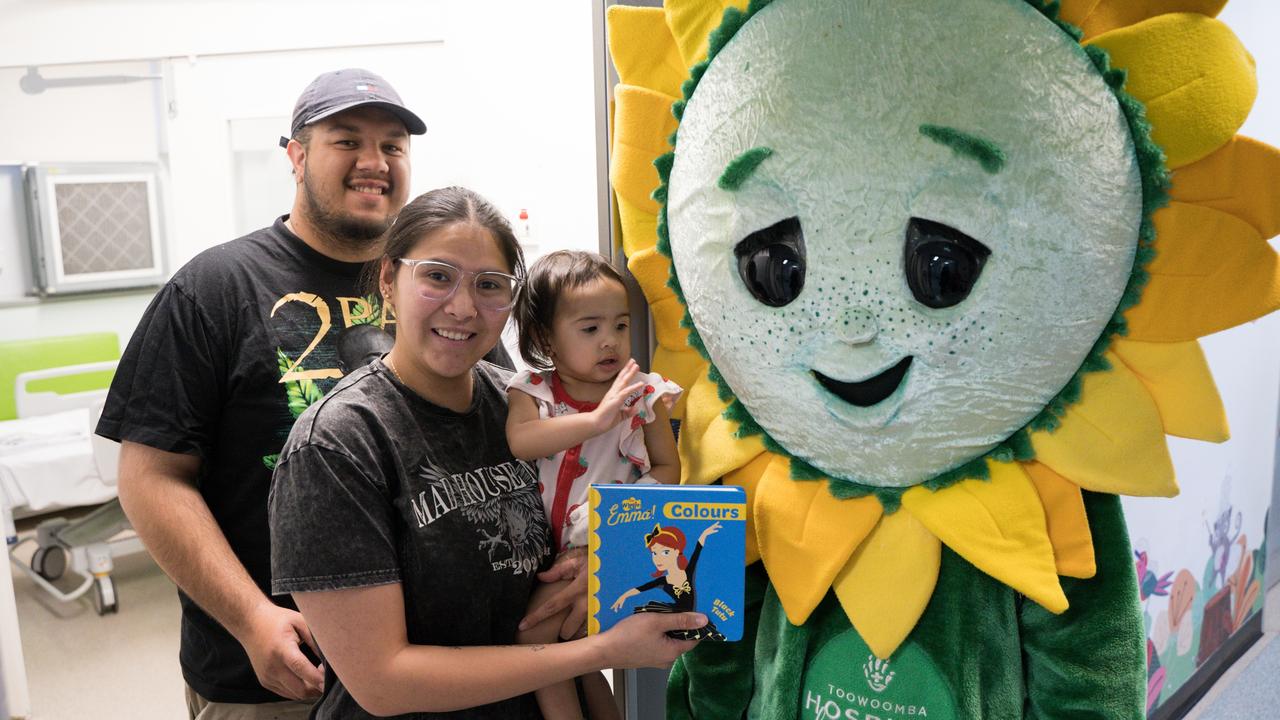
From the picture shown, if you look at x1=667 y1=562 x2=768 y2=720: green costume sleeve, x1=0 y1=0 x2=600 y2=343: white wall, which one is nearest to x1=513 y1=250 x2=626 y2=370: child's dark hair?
x1=667 y1=562 x2=768 y2=720: green costume sleeve

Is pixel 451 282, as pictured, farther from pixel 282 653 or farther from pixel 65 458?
pixel 65 458

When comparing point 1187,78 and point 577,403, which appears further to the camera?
point 577,403

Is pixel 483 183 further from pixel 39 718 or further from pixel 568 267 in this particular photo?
pixel 39 718

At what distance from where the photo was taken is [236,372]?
1.74 meters

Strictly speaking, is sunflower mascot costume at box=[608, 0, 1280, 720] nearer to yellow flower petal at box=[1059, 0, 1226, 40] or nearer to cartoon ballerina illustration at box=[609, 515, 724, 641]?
yellow flower petal at box=[1059, 0, 1226, 40]

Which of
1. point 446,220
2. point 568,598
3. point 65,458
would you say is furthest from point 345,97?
point 65,458

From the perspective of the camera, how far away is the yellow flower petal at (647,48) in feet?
4.44

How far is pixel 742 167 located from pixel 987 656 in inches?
28.0

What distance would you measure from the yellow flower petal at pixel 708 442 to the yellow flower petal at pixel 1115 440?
0.40 m

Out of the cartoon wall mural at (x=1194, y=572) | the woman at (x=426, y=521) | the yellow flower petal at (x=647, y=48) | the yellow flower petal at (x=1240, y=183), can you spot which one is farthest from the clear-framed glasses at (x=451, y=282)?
the cartoon wall mural at (x=1194, y=572)

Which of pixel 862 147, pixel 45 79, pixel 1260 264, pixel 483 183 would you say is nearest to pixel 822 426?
pixel 862 147

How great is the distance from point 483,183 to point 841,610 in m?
2.32

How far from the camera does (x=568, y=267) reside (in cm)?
141

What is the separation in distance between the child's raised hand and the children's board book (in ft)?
0.39
